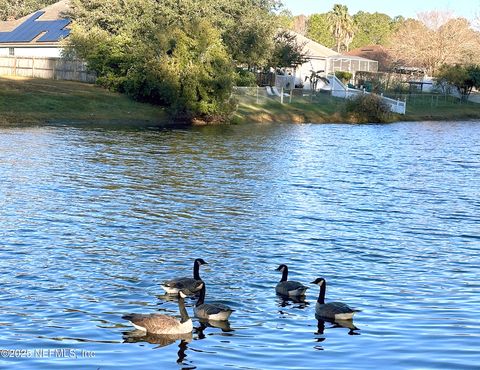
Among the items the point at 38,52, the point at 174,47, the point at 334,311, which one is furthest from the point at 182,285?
the point at 38,52

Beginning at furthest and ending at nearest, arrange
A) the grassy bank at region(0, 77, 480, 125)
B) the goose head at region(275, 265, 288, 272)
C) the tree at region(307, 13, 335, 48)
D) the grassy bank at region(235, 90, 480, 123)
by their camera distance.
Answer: the tree at region(307, 13, 335, 48) < the grassy bank at region(235, 90, 480, 123) < the grassy bank at region(0, 77, 480, 125) < the goose head at region(275, 265, 288, 272)

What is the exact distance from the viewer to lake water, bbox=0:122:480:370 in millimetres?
12617

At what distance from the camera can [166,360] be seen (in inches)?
473

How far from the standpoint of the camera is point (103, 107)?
55719 millimetres

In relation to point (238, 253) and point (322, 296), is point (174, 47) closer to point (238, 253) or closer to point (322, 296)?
point (238, 253)

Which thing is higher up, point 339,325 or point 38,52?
point 38,52

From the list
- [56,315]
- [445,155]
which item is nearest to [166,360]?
[56,315]

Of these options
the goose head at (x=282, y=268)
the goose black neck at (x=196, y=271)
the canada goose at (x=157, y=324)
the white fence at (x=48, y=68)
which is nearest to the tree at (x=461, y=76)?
the white fence at (x=48, y=68)

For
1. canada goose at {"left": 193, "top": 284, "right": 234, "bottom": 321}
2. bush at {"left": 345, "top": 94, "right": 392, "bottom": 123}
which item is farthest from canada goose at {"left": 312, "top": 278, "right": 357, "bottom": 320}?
bush at {"left": 345, "top": 94, "right": 392, "bottom": 123}

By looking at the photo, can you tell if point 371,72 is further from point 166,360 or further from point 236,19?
point 166,360

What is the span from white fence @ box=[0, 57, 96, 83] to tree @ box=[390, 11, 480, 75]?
50.6 meters

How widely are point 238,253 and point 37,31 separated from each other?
230 ft

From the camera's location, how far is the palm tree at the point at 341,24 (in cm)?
14088

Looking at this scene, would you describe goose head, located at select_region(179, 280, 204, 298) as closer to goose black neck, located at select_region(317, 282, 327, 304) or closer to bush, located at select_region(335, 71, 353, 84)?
goose black neck, located at select_region(317, 282, 327, 304)
